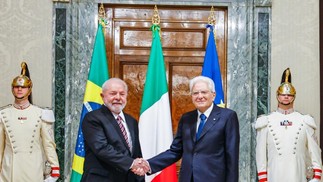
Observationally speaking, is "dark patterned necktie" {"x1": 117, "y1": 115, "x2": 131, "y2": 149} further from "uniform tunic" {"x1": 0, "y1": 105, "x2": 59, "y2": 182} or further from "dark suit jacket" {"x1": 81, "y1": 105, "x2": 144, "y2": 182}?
"uniform tunic" {"x1": 0, "y1": 105, "x2": 59, "y2": 182}

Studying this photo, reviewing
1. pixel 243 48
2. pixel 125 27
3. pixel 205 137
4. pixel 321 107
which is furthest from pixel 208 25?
pixel 205 137

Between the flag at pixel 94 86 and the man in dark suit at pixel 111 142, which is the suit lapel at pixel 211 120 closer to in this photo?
the man in dark suit at pixel 111 142

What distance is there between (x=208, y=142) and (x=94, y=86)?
4.98ft

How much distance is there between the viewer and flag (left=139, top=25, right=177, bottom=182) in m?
5.05

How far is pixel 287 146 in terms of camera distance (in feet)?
16.0

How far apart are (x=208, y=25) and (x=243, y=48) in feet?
1.47

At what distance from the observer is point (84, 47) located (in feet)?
18.1

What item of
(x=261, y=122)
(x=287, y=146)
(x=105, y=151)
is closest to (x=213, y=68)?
(x=261, y=122)

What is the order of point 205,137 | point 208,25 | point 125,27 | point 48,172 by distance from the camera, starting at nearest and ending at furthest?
1. point 205,137
2. point 48,172
3. point 208,25
4. point 125,27

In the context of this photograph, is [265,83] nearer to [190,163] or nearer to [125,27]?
[125,27]

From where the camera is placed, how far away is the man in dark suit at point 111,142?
3.94 m

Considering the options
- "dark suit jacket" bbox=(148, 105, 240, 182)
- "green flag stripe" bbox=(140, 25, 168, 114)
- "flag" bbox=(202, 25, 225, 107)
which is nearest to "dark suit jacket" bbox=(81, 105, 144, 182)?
"dark suit jacket" bbox=(148, 105, 240, 182)

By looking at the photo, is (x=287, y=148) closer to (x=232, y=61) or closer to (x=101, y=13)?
(x=232, y=61)

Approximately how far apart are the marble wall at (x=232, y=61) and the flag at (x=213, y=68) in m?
0.37
